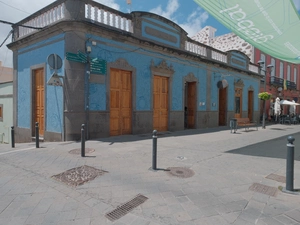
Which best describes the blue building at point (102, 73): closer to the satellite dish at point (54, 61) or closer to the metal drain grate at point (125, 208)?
the satellite dish at point (54, 61)

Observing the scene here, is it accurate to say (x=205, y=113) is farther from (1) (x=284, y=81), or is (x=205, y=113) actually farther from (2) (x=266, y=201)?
(1) (x=284, y=81)

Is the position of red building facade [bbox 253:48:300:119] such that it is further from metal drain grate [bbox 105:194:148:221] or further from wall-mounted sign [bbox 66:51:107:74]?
metal drain grate [bbox 105:194:148:221]

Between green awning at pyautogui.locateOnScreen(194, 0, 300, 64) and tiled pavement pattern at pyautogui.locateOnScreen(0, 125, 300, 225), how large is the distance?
138 inches

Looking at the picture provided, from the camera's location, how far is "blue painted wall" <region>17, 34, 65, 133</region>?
8391 millimetres

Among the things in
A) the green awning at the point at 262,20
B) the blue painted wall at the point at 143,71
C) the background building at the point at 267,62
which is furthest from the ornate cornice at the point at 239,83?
the green awning at the point at 262,20

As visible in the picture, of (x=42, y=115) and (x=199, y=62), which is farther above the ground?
(x=199, y=62)

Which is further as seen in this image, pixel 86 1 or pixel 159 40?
pixel 159 40

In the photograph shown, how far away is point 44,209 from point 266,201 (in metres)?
3.57

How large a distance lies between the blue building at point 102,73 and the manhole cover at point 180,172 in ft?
15.6

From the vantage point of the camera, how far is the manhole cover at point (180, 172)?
15.0ft

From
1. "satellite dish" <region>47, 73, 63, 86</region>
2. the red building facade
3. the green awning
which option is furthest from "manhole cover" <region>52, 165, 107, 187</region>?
the red building facade

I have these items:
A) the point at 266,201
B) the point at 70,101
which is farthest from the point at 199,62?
the point at 266,201

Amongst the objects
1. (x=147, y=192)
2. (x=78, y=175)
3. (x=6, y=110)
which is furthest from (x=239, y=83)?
(x=6, y=110)

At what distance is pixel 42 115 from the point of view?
9.48 m
